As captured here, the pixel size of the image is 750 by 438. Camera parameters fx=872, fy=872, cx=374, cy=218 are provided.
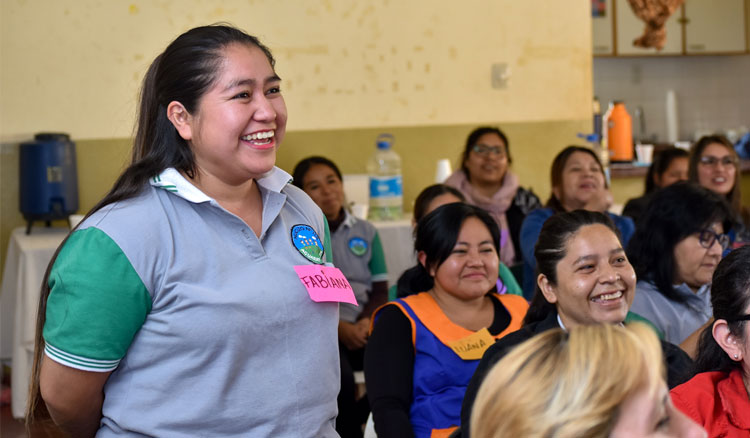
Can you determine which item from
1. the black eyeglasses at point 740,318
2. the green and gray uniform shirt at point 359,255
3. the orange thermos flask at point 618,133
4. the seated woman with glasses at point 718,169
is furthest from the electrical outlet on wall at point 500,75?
the black eyeglasses at point 740,318

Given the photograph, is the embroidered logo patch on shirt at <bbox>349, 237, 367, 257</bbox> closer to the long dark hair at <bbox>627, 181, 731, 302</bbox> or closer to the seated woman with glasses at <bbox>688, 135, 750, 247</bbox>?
the long dark hair at <bbox>627, 181, 731, 302</bbox>

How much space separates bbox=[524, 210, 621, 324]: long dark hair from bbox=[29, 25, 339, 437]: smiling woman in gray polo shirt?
2.73 feet

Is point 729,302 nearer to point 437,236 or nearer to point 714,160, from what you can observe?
point 437,236

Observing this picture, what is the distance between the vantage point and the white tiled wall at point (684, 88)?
787 centimetres

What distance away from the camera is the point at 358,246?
3682mm

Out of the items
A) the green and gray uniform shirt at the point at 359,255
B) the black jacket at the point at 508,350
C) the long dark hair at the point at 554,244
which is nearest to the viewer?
the black jacket at the point at 508,350

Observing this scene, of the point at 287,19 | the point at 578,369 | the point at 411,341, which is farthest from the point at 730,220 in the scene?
the point at 287,19

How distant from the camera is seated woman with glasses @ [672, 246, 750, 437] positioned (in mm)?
1570

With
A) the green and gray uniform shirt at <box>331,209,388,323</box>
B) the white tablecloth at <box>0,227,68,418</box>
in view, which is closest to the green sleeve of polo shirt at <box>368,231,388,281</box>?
the green and gray uniform shirt at <box>331,209,388,323</box>

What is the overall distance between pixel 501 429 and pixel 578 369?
4.3 inches

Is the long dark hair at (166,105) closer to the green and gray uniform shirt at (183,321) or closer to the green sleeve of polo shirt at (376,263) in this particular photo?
the green and gray uniform shirt at (183,321)

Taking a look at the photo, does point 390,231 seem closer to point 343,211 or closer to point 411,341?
point 343,211

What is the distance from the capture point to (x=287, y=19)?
4691 mm

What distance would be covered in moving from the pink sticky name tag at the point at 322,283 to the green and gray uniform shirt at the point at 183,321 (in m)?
0.01
